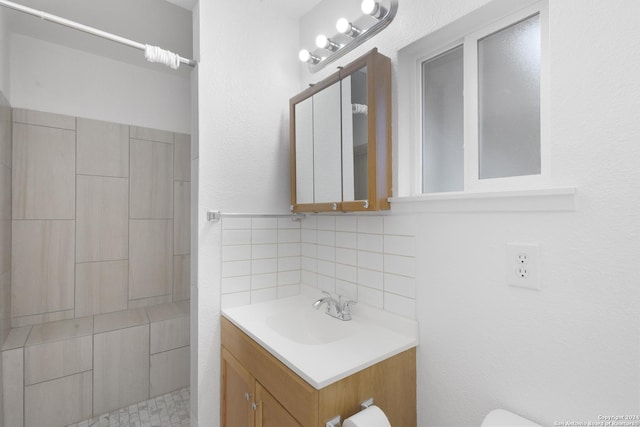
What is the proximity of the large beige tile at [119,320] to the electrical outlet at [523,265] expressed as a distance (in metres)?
2.21

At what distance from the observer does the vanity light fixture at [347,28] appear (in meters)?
1.35

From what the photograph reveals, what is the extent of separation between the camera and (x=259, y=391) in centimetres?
121

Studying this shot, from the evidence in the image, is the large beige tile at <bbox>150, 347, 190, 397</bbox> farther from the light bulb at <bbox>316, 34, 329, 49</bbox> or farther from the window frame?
the light bulb at <bbox>316, 34, 329, 49</bbox>

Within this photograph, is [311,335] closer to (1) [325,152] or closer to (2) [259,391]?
(2) [259,391]

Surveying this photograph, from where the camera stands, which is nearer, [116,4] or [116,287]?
[116,4]

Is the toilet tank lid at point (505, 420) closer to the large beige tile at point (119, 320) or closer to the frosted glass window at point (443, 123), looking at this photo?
the frosted glass window at point (443, 123)

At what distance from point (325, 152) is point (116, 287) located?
6.33ft

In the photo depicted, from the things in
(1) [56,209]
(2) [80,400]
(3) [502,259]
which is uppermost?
(1) [56,209]

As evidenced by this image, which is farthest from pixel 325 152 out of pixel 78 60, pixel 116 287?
pixel 78 60

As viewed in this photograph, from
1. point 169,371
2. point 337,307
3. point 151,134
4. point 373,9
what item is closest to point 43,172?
point 151,134

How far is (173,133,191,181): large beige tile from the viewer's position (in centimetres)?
253

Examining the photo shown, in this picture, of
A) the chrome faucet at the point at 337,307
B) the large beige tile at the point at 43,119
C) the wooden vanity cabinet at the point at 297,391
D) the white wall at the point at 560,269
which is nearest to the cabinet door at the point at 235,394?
the wooden vanity cabinet at the point at 297,391

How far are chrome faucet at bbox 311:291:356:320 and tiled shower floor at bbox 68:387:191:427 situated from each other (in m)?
1.27

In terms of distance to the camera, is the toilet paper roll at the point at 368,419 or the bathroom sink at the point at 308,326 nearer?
the toilet paper roll at the point at 368,419
